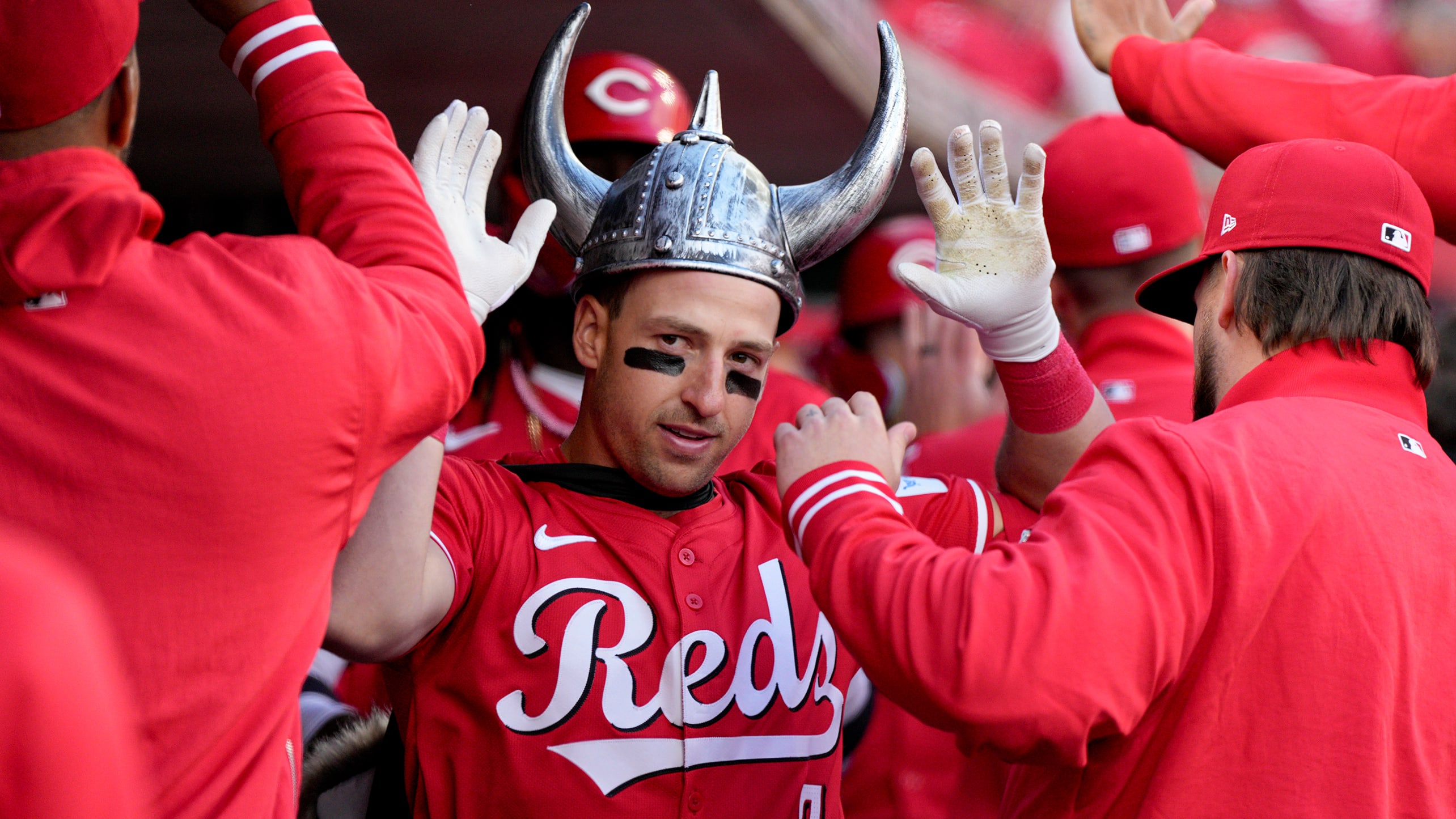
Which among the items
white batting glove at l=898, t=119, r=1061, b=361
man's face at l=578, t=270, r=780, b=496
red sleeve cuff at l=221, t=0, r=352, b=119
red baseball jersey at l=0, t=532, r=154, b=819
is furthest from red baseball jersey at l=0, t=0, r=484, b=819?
white batting glove at l=898, t=119, r=1061, b=361

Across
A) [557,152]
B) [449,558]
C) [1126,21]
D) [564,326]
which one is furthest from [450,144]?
[1126,21]

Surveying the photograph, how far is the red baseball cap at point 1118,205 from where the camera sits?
126 inches

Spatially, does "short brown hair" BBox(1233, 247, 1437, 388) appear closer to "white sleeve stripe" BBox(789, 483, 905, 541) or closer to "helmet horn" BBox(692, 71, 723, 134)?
"white sleeve stripe" BBox(789, 483, 905, 541)

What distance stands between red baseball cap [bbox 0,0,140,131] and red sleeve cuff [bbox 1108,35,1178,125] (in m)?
2.19

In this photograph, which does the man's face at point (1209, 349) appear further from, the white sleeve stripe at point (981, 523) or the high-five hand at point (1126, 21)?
the high-five hand at point (1126, 21)

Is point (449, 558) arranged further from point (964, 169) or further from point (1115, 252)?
point (1115, 252)

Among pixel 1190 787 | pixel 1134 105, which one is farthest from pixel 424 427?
pixel 1134 105

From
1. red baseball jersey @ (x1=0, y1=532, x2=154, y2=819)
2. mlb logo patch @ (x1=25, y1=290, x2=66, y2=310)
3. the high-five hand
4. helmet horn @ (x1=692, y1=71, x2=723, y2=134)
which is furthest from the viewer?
the high-five hand

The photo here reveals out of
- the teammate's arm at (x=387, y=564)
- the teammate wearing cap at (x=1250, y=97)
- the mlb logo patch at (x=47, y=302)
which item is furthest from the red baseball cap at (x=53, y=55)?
the teammate wearing cap at (x=1250, y=97)

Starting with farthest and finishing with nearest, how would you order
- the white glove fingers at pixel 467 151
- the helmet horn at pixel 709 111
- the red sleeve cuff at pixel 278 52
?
the helmet horn at pixel 709 111 → the white glove fingers at pixel 467 151 → the red sleeve cuff at pixel 278 52

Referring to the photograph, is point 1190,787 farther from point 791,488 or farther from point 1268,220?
point 1268,220

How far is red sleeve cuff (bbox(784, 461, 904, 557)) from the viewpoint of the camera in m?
1.70

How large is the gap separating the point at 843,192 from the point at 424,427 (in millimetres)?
1103

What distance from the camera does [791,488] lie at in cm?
179
